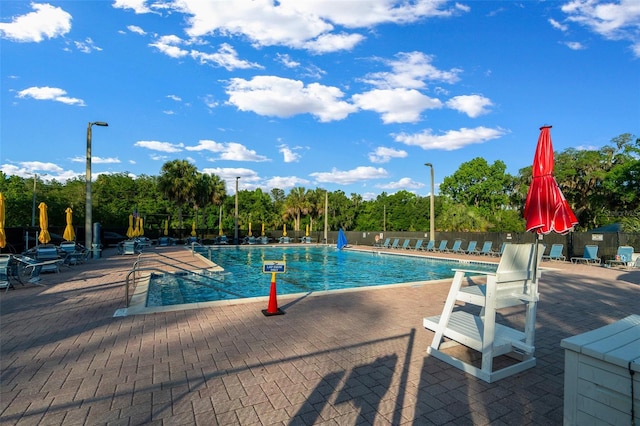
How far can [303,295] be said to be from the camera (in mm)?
7023

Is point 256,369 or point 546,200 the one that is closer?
point 256,369

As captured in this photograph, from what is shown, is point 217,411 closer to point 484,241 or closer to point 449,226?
point 484,241

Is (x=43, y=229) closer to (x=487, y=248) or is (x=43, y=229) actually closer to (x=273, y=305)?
(x=273, y=305)

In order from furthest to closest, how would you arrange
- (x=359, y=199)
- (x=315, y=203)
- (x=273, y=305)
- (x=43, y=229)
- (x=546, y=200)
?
(x=359, y=199), (x=315, y=203), (x=43, y=229), (x=273, y=305), (x=546, y=200)

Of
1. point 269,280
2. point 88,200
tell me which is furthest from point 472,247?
point 88,200

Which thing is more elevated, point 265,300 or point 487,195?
point 487,195

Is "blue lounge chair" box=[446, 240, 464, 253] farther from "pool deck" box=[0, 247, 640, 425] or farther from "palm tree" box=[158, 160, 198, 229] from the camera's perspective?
"palm tree" box=[158, 160, 198, 229]

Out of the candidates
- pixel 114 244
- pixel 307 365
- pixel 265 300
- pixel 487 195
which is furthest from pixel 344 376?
pixel 487 195

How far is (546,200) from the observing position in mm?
3869

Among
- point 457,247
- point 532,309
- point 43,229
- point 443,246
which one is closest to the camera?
point 532,309

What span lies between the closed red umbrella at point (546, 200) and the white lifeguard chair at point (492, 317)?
1.46 ft

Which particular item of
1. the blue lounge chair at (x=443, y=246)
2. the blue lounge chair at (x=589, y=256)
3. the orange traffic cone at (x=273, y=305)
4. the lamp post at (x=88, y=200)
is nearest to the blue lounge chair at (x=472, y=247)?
the blue lounge chair at (x=443, y=246)

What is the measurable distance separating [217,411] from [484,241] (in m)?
20.3

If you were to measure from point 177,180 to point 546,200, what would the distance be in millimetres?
31698
